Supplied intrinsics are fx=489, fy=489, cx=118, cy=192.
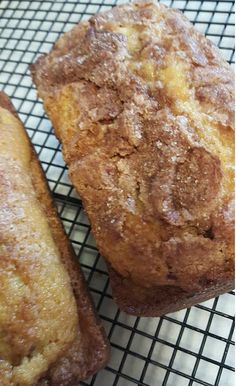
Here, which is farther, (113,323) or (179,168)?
(113,323)

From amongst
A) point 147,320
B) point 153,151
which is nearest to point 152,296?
point 147,320

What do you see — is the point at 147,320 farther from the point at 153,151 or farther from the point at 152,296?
the point at 153,151

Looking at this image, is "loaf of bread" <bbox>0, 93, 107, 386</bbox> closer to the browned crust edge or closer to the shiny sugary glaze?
the shiny sugary glaze

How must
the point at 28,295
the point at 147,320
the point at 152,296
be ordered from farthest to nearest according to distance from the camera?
the point at 147,320 < the point at 152,296 < the point at 28,295

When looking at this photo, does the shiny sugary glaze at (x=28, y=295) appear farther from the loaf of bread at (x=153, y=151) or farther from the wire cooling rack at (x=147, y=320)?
the wire cooling rack at (x=147, y=320)

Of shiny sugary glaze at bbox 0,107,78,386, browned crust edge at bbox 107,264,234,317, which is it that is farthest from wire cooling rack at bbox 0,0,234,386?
shiny sugary glaze at bbox 0,107,78,386

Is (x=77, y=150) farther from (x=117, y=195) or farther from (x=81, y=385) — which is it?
(x=81, y=385)

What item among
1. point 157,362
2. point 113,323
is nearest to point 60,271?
point 113,323
